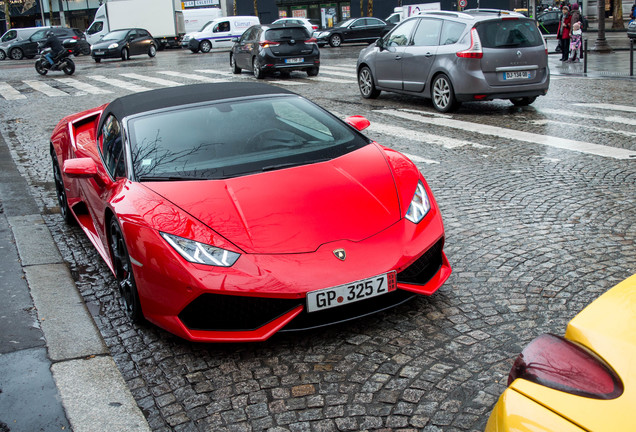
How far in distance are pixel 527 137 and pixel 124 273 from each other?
685 centimetres

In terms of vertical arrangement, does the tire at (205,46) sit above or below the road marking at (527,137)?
above

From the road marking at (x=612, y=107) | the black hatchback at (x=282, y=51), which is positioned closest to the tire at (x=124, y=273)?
the road marking at (x=612, y=107)

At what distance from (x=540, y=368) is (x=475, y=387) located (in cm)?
148

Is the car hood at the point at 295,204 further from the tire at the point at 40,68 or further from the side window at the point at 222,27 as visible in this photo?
the side window at the point at 222,27

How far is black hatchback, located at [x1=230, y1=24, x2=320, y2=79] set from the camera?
20250 mm

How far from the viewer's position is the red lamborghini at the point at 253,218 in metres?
3.66

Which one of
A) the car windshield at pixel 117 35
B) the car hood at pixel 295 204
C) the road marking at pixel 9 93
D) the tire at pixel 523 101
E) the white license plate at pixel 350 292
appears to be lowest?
the tire at pixel 523 101

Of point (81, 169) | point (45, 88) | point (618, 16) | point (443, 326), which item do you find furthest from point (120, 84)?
point (618, 16)

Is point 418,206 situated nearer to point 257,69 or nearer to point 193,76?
point 257,69

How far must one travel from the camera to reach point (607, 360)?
1814mm

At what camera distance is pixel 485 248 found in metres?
5.30

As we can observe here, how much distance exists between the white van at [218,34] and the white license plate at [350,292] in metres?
34.7

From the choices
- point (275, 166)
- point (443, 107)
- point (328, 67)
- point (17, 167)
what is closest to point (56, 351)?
point (275, 166)

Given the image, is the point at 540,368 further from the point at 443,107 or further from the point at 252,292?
the point at 443,107
